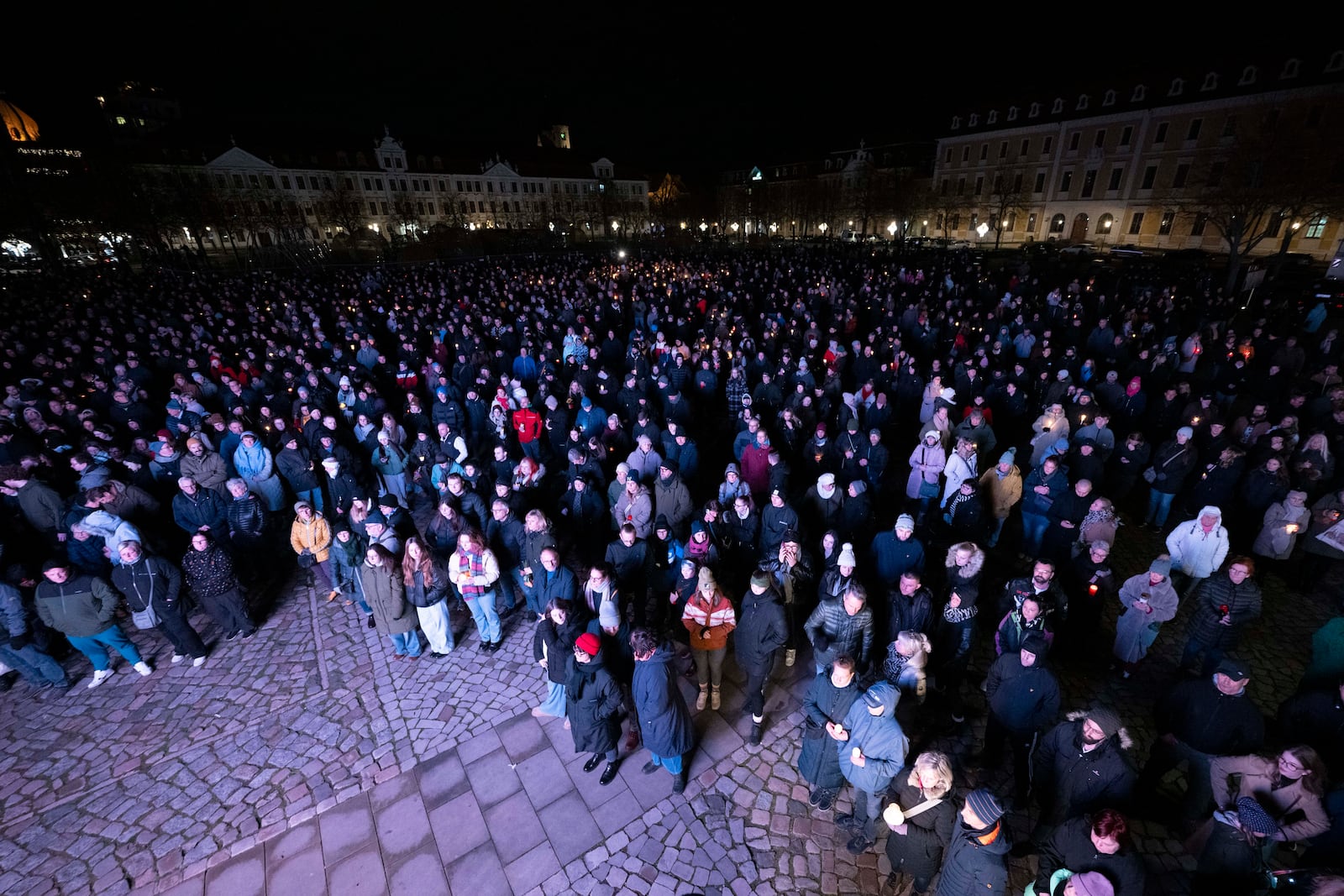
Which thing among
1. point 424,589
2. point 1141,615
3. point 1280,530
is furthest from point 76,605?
point 1280,530

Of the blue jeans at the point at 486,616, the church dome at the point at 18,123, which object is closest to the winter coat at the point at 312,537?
the blue jeans at the point at 486,616

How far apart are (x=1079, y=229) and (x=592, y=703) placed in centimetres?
5271

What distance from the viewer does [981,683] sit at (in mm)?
5969

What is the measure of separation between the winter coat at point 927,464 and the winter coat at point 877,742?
467cm

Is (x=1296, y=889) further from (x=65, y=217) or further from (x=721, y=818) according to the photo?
(x=65, y=217)

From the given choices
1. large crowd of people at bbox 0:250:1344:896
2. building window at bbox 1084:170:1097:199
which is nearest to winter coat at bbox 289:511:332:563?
large crowd of people at bbox 0:250:1344:896

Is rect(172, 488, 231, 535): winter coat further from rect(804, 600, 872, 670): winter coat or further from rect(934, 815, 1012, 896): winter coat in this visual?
rect(934, 815, 1012, 896): winter coat

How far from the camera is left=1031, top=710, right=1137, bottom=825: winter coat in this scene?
12.0ft

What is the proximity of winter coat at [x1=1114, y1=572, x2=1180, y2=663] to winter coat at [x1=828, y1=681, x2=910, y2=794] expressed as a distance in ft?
10.7

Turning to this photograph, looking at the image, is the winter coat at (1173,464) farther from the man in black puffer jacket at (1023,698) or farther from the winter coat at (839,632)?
the winter coat at (839,632)

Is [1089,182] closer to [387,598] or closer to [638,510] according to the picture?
[638,510]

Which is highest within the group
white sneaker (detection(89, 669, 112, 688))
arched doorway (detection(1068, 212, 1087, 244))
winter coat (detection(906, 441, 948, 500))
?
arched doorway (detection(1068, 212, 1087, 244))

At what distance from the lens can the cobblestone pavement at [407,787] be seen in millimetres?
4477

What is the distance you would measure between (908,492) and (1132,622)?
3098 mm
